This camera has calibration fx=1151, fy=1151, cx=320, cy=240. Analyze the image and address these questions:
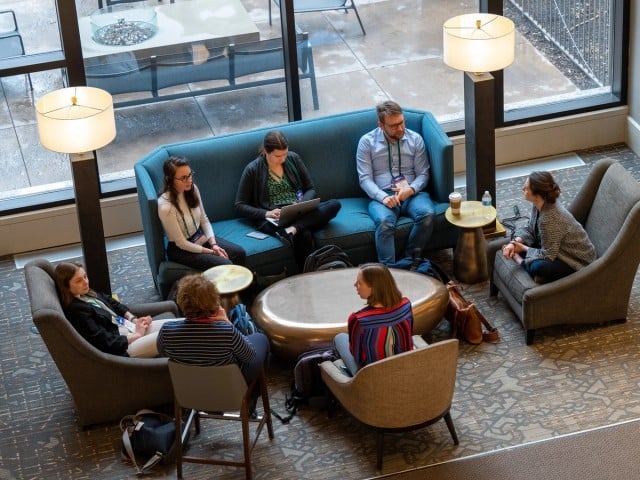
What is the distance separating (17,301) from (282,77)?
2825 mm

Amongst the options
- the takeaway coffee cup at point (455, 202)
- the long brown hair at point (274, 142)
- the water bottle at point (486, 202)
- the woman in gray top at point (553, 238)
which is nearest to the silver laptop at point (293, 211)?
the long brown hair at point (274, 142)

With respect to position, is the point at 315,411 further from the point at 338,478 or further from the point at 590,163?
Result: the point at 590,163

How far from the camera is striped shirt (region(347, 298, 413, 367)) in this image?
251 inches

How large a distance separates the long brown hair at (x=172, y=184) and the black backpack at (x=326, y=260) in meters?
0.92

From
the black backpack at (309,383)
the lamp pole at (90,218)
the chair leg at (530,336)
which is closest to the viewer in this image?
the black backpack at (309,383)

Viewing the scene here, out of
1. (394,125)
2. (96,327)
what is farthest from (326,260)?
(96,327)

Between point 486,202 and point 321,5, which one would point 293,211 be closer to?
point 486,202

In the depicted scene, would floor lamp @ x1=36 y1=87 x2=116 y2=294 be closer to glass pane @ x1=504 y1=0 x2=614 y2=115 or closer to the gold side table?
the gold side table

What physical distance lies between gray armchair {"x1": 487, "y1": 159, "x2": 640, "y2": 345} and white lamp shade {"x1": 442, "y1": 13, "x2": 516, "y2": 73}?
1095 mm

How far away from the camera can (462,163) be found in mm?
10125

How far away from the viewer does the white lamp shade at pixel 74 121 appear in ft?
25.2

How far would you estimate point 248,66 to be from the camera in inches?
374

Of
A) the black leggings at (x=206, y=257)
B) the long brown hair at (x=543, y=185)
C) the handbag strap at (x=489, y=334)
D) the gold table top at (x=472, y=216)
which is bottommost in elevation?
the handbag strap at (x=489, y=334)

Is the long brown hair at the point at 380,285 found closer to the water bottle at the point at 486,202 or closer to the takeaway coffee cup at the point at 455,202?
the takeaway coffee cup at the point at 455,202
